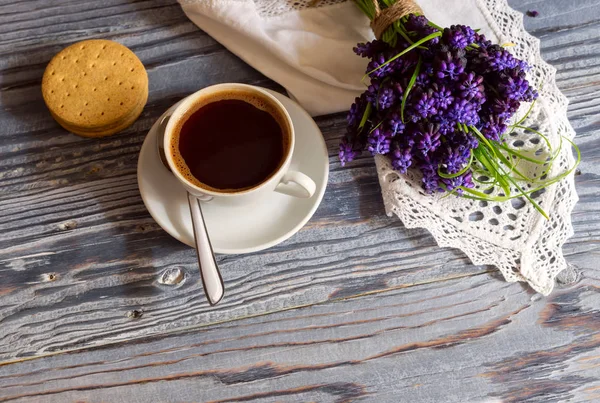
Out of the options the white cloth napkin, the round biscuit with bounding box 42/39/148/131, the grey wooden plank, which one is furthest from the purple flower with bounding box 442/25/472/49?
the round biscuit with bounding box 42/39/148/131

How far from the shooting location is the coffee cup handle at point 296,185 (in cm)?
85

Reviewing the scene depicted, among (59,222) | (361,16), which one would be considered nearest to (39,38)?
(59,222)

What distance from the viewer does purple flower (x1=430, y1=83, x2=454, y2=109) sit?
31.9 inches

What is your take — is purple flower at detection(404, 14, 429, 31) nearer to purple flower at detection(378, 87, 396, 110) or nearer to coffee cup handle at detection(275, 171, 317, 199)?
purple flower at detection(378, 87, 396, 110)

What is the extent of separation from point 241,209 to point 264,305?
0.18 m

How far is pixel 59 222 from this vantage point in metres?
0.98

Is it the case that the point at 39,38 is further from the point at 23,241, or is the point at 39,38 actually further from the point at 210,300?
the point at 210,300

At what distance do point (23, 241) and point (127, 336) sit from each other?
0.25 metres

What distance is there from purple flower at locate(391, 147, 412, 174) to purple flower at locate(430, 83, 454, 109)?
0.09 metres

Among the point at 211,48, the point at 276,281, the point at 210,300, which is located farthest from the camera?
the point at 211,48

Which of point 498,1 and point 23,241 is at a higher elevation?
point 498,1

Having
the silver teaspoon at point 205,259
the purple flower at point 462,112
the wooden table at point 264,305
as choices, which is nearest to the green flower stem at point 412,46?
the purple flower at point 462,112

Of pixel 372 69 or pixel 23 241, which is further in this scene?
pixel 23 241

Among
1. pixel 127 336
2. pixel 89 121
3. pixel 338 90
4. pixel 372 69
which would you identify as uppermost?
pixel 372 69
